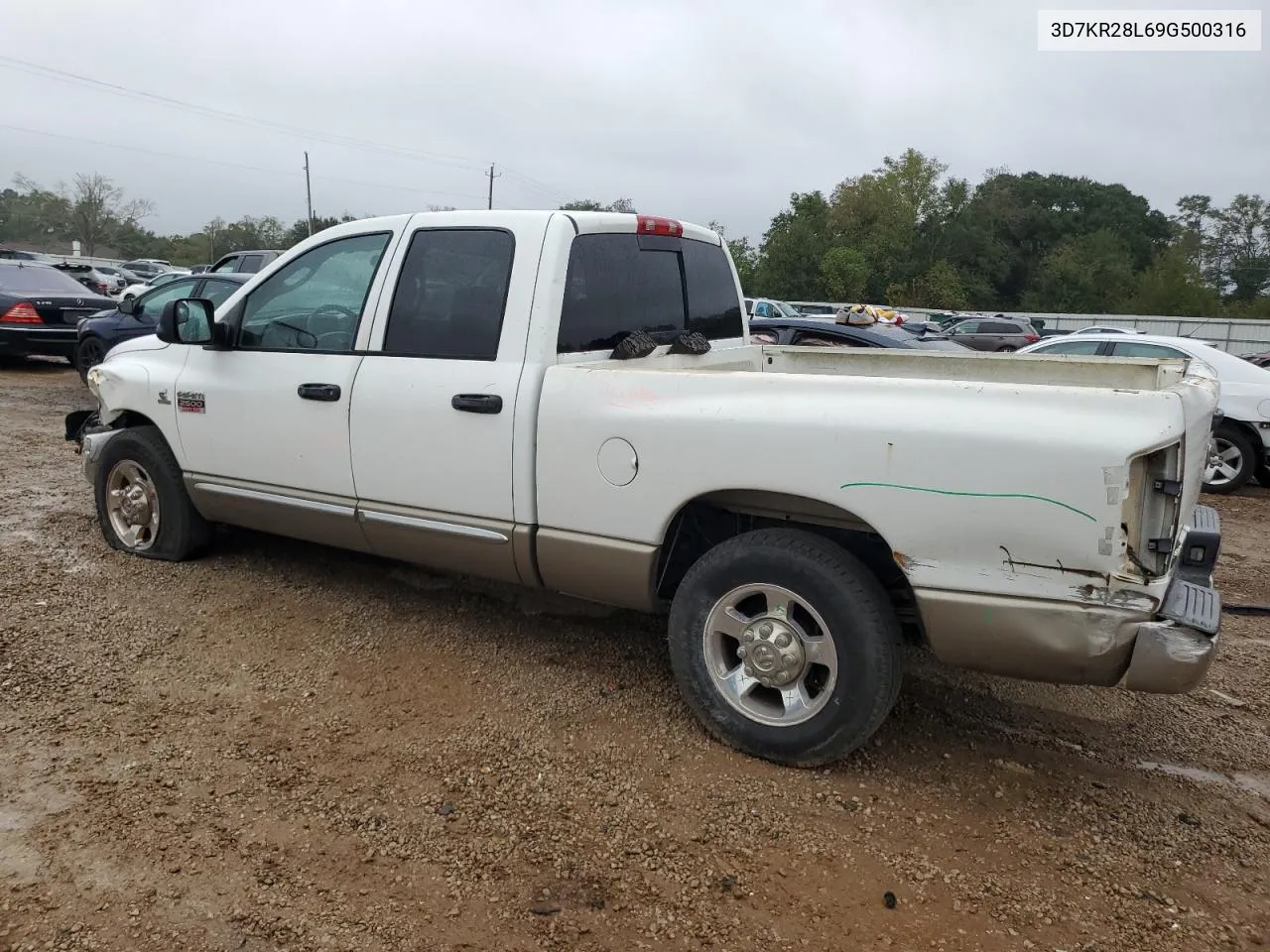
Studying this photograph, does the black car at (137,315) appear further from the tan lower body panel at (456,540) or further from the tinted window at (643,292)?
the tinted window at (643,292)

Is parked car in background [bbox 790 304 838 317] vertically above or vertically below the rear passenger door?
above

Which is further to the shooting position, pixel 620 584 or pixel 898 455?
pixel 620 584

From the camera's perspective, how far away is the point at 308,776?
3.19 meters

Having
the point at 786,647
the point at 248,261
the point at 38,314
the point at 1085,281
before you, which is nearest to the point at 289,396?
the point at 786,647

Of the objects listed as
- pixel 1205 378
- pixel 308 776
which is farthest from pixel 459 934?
pixel 1205 378

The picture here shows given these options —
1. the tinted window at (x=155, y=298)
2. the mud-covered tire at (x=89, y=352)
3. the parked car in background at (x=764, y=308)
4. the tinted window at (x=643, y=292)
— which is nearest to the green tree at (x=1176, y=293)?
the parked car in background at (x=764, y=308)

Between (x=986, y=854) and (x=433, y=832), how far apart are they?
168cm

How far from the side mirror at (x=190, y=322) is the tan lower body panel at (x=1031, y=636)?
11.5ft

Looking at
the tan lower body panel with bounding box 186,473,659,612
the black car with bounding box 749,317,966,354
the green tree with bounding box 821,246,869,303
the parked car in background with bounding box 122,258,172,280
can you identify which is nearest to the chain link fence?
the green tree with bounding box 821,246,869,303

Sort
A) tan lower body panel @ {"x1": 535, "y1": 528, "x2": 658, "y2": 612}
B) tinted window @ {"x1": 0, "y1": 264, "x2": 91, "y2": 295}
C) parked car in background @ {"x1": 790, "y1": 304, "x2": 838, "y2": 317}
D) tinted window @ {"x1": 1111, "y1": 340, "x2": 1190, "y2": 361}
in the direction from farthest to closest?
parked car in background @ {"x1": 790, "y1": 304, "x2": 838, "y2": 317}
tinted window @ {"x1": 0, "y1": 264, "x2": 91, "y2": 295}
tinted window @ {"x1": 1111, "y1": 340, "x2": 1190, "y2": 361}
tan lower body panel @ {"x1": 535, "y1": 528, "x2": 658, "y2": 612}

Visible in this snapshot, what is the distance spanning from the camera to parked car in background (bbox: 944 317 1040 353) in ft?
78.4

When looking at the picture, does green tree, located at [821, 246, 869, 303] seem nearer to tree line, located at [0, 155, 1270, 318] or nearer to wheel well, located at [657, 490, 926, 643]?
tree line, located at [0, 155, 1270, 318]

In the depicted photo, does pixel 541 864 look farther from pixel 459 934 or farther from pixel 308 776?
pixel 308 776

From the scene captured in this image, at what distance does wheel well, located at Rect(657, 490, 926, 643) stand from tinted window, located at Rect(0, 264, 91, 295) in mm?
12233
